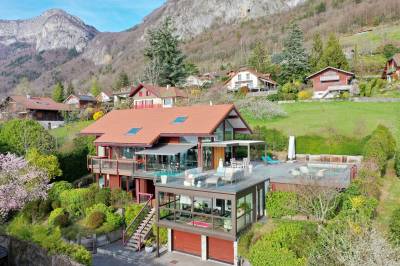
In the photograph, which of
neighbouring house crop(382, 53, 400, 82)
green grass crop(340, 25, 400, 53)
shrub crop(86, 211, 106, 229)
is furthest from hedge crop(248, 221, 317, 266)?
green grass crop(340, 25, 400, 53)

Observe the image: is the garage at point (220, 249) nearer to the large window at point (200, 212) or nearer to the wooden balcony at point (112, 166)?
the large window at point (200, 212)

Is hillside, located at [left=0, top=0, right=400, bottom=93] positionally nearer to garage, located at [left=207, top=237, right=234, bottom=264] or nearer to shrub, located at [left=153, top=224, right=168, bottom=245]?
garage, located at [left=207, top=237, right=234, bottom=264]

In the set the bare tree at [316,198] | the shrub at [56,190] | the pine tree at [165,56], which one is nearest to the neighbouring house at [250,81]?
the pine tree at [165,56]

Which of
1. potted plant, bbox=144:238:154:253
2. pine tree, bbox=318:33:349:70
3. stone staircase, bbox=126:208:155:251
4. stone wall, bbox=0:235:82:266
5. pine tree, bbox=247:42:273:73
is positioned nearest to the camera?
stone wall, bbox=0:235:82:266

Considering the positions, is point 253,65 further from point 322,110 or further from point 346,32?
point 346,32

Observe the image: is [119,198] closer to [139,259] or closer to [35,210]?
[35,210]

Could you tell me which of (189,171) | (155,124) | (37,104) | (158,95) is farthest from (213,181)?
(37,104)

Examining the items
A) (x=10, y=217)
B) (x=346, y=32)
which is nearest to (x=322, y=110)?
(x=10, y=217)

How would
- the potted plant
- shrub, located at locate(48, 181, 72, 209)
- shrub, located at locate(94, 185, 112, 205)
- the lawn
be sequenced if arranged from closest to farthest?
the potted plant, shrub, located at locate(94, 185, 112, 205), shrub, located at locate(48, 181, 72, 209), the lawn
